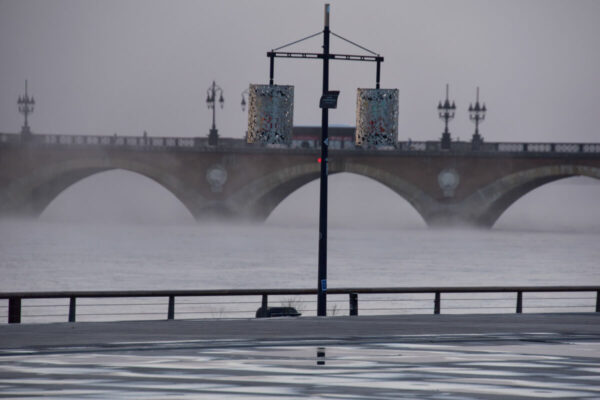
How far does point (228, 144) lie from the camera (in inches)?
3408

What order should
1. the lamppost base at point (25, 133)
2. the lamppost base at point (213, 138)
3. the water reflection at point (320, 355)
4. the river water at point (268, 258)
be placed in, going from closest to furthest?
the water reflection at point (320, 355) < the river water at point (268, 258) < the lamppost base at point (213, 138) < the lamppost base at point (25, 133)

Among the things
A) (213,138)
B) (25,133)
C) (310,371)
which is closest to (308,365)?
(310,371)

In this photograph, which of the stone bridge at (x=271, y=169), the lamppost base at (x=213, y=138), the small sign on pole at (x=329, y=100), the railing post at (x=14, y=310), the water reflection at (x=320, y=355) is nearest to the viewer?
the water reflection at (x=320, y=355)

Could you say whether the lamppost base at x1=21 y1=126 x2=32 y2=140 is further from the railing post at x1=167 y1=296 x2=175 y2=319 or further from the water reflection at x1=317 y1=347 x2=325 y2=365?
the water reflection at x1=317 y1=347 x2=325 y2=365

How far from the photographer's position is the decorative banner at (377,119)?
20688mm

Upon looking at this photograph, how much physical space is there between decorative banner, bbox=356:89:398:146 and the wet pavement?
168 inches

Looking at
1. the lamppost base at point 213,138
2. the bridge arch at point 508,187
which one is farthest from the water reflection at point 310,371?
the lamppost base at point 213,138

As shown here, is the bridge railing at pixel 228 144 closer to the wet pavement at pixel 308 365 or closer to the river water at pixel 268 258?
the river water at pixel 268 258

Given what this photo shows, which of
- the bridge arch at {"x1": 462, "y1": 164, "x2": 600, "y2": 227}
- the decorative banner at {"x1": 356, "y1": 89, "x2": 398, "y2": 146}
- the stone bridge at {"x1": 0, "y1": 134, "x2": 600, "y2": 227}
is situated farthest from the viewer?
the stone bridge at {"x1": 0, "y1": 134, "x2": 600, "y2": 227}

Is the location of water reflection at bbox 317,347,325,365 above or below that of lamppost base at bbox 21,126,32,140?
below

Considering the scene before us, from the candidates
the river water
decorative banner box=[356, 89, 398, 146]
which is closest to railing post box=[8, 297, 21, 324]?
decorative banner box=[356, 89, 398, 146]

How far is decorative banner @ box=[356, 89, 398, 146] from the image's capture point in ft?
67.9

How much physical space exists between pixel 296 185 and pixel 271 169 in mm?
5854

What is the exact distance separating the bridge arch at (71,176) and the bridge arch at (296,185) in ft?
12.0
